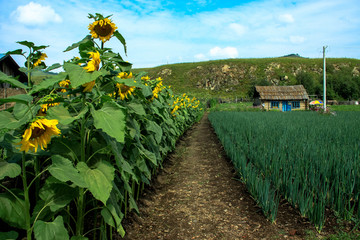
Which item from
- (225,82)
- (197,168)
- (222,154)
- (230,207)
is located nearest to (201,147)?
(222,154)

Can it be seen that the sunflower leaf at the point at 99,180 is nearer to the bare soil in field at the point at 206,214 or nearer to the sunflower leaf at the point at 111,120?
the sunflower leaf at the point at 111,120

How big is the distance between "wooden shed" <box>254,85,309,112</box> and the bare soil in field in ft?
96.0

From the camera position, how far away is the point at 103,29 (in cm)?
168

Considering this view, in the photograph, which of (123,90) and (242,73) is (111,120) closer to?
(123,90)

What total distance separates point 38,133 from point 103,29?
0.90 meters

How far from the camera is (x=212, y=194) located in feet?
11.6

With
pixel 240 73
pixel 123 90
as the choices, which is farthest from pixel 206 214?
pixel 240 73

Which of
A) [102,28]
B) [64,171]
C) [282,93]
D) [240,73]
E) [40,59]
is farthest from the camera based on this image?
[240,73]

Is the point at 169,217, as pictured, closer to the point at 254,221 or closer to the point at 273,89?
the point at 254,221

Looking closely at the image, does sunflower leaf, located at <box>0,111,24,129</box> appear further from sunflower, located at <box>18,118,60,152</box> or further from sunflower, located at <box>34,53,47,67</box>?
sunflower, located at <box>34,53,47,67</box>

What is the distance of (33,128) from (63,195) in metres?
0.48

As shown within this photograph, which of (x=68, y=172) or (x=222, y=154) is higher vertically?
(x=68, y=172)

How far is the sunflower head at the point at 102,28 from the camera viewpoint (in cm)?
165

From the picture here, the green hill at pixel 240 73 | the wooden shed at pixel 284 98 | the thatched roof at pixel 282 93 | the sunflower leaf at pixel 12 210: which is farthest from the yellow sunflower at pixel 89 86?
the green hill at pixel 240 73
